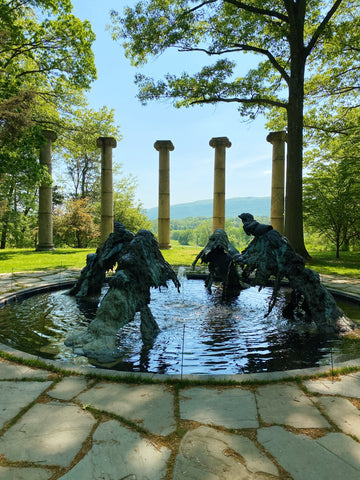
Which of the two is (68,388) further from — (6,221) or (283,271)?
(6,221)

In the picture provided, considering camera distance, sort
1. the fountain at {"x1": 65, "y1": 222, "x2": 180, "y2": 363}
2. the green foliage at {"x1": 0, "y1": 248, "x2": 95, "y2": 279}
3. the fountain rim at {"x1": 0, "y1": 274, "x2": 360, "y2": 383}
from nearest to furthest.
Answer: the fountain rim at {"x1": 0, "y1": 274, "x2": 360, "y2": 383}, the fountain at {"x1": 65, "y1": 222, "x2": 180, "y2": 363}, the green foliage at {"x1": 0, "y1": 248, "x2": 95, "y2": 279}

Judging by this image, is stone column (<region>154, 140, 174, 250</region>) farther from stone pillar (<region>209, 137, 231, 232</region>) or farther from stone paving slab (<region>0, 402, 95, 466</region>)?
stone paving slab (<region>0, 402, 95, 466</region>)

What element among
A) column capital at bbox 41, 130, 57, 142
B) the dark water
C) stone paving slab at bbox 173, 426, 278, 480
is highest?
column capital at bbox 41, 130, 57, 142

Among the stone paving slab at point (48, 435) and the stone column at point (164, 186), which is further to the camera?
the stone column at point (164, 186)

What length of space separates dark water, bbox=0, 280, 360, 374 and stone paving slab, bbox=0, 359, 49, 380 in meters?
0.51

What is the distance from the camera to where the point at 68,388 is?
2674mm

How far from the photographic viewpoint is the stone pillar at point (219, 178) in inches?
722

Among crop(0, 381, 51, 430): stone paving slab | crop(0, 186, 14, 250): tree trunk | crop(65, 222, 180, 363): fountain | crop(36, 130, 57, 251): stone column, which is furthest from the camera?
crop(0, 186, 14, 250): tree trunk

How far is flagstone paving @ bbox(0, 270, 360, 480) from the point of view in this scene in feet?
5.73

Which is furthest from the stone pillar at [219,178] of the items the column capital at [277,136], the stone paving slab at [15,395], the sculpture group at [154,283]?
the stone paving slab at [15,395]

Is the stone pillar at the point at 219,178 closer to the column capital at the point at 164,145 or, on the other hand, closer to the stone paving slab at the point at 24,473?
the column capital at the point at 164,145

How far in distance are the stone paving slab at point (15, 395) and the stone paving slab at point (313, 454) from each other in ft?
6.14

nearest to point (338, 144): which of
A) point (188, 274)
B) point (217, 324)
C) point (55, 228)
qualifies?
point (188, 274)

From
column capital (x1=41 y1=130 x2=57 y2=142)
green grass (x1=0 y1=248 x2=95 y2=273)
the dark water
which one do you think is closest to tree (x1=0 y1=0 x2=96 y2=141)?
column capital (x1=41 y1=130 x2=57 y2=142)
